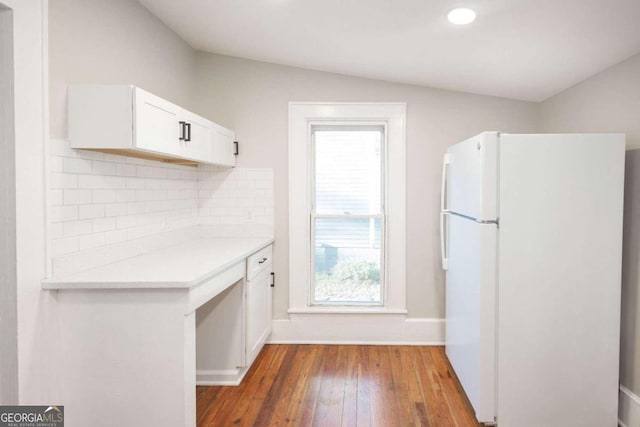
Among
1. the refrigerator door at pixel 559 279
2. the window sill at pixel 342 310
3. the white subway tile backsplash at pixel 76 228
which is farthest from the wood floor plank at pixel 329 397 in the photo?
the white subway tile backsplash at pixel 76 228

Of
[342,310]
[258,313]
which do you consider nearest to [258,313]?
[258,313]

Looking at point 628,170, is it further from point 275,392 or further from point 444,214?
point 275,392

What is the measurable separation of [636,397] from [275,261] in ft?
8.72

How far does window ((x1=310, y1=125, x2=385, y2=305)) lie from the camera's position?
382 cm

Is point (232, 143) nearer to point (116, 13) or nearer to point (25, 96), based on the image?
point (116, 13)

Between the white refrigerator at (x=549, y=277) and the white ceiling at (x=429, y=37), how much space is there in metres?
0.56

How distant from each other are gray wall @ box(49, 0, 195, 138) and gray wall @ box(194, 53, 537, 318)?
44 cm

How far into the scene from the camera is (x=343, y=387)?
2.92 metres

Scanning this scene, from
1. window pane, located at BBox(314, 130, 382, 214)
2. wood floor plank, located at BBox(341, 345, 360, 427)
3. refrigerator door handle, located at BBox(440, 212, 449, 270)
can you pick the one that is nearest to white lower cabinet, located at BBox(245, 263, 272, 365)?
wood floor plank, located at BBox(341, 345, 360, 427)

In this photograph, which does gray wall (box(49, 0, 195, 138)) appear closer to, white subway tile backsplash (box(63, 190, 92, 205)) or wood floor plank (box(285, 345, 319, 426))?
white subway tile backsplash (box(63, 190, 92, 205))

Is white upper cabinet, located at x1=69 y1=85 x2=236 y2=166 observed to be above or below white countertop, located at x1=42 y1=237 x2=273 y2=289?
above

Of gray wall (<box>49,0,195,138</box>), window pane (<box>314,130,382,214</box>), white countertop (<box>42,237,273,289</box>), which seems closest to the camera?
white countertop (<box>42,237,273,289</box>)

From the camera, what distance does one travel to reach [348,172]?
3832 mm

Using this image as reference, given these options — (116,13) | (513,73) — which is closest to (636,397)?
(513,73)
